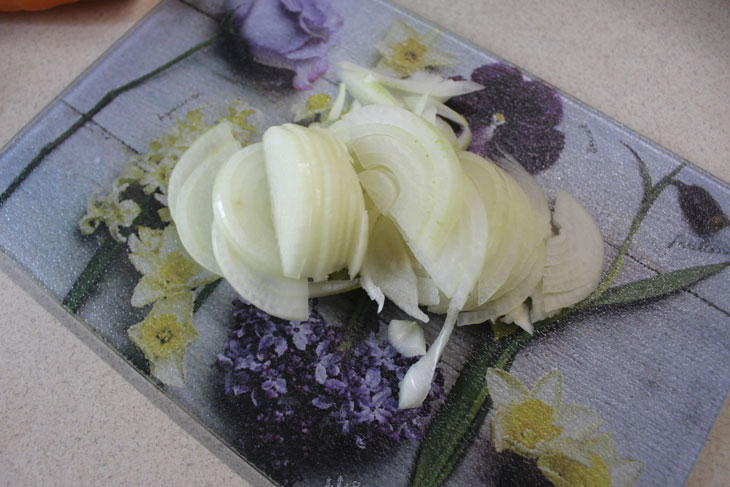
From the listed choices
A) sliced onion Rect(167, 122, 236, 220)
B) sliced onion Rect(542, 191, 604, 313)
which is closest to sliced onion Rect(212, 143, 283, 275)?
sliced onion Rect(167, 122, 236, 220)

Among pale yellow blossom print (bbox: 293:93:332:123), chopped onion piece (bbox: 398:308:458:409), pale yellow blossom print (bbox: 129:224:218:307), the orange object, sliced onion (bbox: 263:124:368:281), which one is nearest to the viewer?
sliced onion (bbox: 263:124:368:281)

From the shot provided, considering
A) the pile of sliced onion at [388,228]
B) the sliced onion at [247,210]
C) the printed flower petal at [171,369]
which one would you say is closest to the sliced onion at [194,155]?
the pile of sliced onion at [388,228]

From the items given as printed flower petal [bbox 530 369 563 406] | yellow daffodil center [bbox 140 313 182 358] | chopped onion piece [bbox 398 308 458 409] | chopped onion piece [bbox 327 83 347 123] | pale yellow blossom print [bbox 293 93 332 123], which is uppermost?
chopped onion piece [bbox 327 83 347 123]

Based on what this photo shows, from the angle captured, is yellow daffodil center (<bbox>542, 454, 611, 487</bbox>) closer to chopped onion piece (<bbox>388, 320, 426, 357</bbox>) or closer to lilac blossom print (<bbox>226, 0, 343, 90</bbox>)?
chopped onion piece (<bbox>388, 320, 426, 357</bbox>)

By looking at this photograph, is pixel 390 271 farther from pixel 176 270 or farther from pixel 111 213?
pixel 111 213

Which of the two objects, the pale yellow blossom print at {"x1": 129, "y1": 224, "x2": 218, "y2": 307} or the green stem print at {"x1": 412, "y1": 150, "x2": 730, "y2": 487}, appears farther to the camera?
the pale yellow blossom print at {"x1": 129, "y1": 224, "x2": 218, "y2": 307}

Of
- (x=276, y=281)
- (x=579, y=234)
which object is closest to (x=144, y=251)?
(x=276, y=281)

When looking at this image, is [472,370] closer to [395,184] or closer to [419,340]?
[419,340]

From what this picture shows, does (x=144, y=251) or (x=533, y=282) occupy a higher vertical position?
(x=533, y=282)
